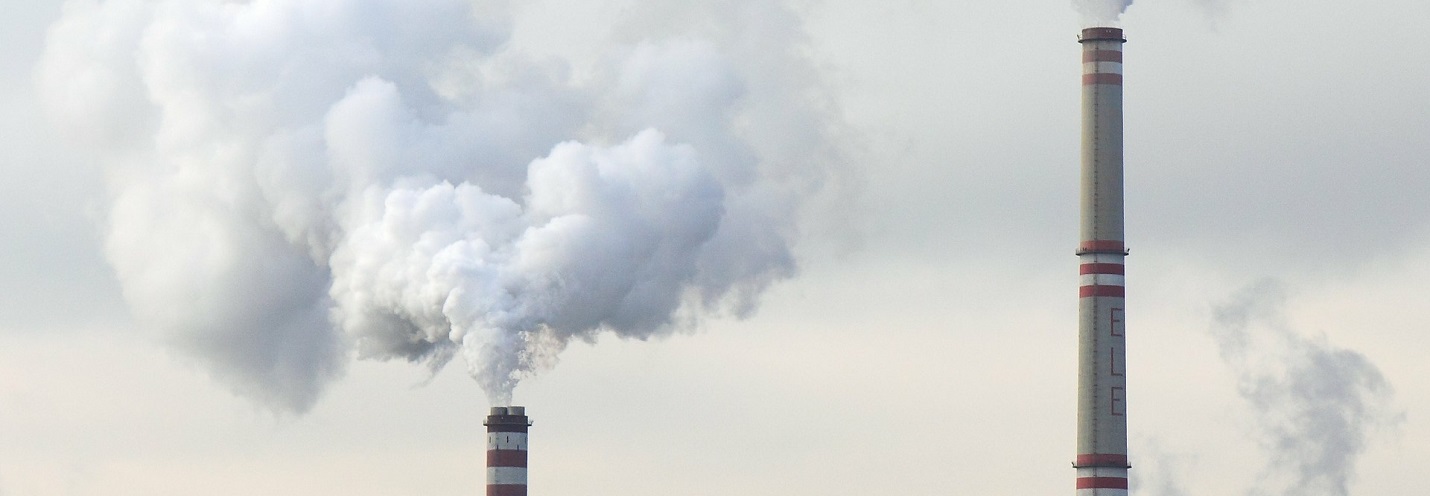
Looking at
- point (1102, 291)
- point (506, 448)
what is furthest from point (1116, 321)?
point (506, 448)

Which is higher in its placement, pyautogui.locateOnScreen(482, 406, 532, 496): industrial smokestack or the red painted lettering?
the red painted lettering

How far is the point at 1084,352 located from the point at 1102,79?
8276 millimetres

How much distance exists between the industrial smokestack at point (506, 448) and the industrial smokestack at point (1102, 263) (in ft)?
69.7

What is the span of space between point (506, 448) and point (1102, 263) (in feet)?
74.0

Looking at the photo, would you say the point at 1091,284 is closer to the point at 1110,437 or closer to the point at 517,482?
the point at 1110,437

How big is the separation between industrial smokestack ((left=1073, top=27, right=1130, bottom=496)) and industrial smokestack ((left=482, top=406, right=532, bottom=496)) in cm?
2123

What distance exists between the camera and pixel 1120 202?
3841 inches

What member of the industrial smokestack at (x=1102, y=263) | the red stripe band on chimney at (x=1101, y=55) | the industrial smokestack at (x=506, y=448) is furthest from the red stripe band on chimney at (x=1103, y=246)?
the industrial smokestack at (x=506, y=448)

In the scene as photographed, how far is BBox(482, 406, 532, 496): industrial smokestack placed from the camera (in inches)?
3246

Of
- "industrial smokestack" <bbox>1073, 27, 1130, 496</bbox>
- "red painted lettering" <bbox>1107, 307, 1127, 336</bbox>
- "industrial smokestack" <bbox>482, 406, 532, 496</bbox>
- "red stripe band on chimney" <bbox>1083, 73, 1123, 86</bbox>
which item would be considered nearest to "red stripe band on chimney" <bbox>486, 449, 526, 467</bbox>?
"industrial smokestack" <bbox>482, 406, 532, 496</bbox>

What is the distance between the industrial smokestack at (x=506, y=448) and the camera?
270ft

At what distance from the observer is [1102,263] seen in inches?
3819

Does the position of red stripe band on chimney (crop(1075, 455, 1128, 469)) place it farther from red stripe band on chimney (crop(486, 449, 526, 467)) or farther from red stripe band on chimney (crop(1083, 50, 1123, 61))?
red stripe band on chimney (crop(486, 449, 526, 467))

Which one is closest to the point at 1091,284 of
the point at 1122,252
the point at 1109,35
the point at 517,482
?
the point at 1122,252
